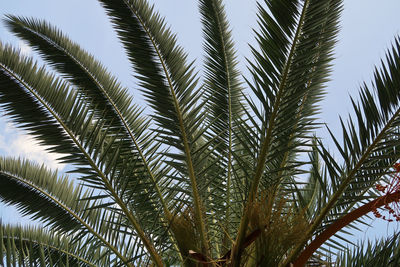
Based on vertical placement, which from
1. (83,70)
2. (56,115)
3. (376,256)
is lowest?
(376,256)

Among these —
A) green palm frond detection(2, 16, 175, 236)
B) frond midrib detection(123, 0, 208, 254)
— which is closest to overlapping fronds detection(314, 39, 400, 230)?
frond midrib detection(123, 0, 208, 254)

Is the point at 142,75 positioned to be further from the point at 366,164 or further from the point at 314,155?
the point at 314,155

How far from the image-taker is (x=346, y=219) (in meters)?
2.95

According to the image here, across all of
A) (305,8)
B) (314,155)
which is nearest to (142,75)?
(305,8)

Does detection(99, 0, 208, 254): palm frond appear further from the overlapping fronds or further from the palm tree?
the overlapping fronds

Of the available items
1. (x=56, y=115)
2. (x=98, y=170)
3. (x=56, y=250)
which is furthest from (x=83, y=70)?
(x=56, y=250)

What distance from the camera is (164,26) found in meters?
4.60

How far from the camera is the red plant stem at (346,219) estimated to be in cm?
268

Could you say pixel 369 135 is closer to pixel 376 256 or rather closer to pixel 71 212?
pixel 376 256

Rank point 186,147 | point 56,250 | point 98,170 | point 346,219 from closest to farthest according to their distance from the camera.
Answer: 1. point 346,219
2. point 98,170
3. point 186,147
4. point 56,250

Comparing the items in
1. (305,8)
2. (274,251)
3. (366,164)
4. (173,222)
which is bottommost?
(274,251)

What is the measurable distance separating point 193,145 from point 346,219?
189 cm

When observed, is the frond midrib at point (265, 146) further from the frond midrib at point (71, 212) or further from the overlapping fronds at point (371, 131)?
the frond midrib at point (71, 212)

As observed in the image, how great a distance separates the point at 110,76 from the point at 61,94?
41.6 inches
